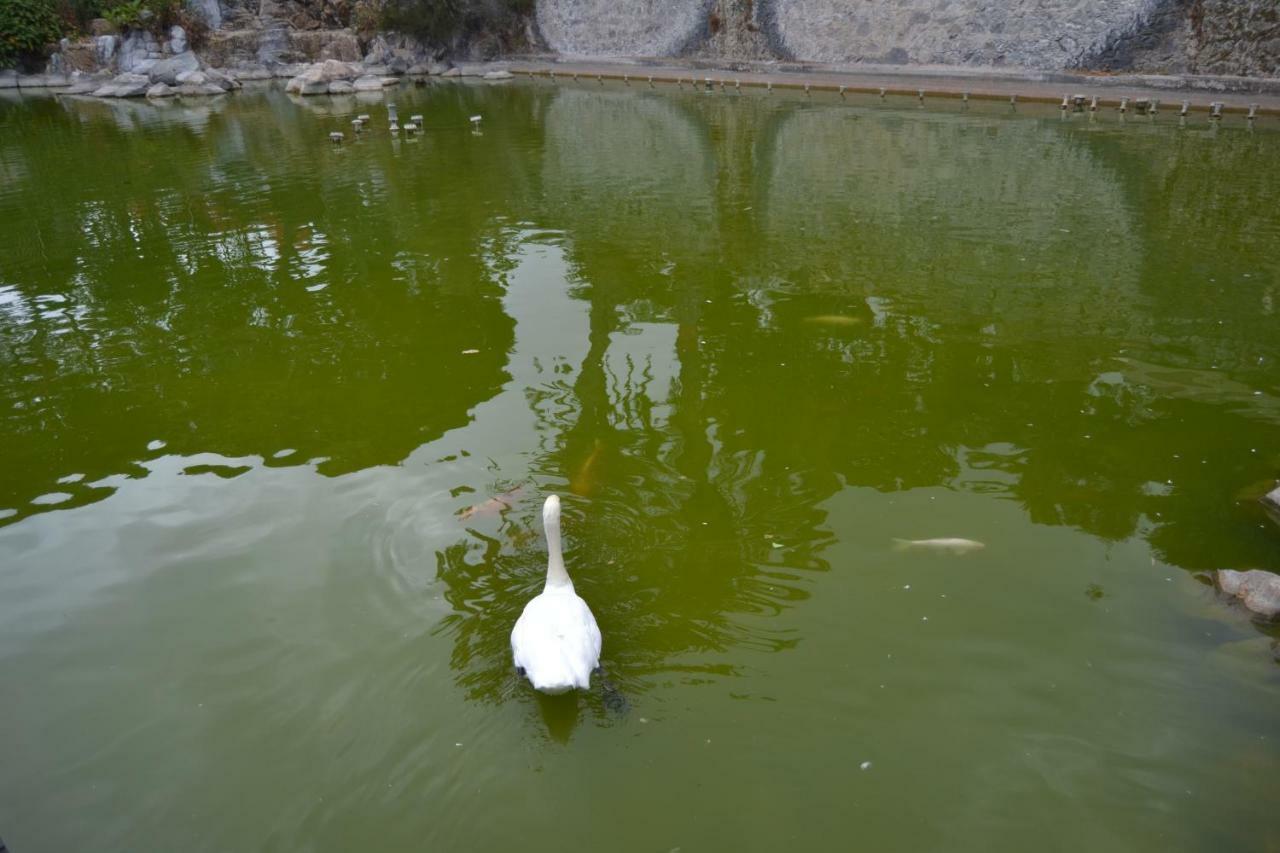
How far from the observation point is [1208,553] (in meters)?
4.59

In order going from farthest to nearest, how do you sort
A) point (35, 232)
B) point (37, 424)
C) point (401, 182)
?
point (401, 182) → point (35, 232) → point (37, 424)

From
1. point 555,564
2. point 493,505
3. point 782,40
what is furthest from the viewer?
point 782,40

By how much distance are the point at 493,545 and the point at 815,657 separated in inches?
71.2

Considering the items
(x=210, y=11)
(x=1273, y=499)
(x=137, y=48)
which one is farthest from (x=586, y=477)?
(x=210, y=11)

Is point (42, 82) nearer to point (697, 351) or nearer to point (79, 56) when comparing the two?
point (79, 56)

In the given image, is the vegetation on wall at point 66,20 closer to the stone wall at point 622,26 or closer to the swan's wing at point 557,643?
the stone wall at point 622,26

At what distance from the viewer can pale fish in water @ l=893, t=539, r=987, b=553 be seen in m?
4.68

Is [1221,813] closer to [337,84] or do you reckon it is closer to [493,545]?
[493,545]

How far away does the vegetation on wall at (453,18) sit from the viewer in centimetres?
2902

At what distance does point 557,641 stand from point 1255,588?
324 cm

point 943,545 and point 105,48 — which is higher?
point 105,48

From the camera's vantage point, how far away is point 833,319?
7.43 m

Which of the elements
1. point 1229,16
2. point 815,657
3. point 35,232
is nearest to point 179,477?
point 815,657

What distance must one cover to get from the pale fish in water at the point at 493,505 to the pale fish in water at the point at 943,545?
Answer: 7.12 feet
